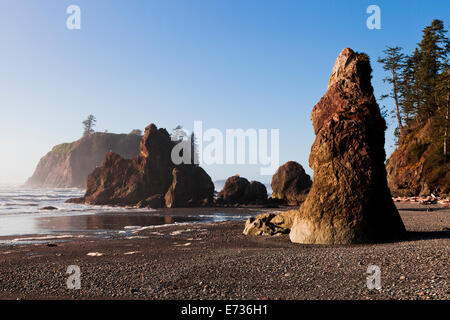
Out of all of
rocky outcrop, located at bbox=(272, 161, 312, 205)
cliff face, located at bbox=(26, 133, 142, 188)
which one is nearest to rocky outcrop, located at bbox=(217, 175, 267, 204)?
rocky outcrop, located at bbox=(272, 161, 312, 205)

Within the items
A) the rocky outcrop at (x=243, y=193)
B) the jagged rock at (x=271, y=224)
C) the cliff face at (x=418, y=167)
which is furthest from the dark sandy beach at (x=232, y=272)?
the rocky outcrop at (x=243, y=193)

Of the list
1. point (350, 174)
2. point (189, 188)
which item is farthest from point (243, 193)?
point (350, 174)

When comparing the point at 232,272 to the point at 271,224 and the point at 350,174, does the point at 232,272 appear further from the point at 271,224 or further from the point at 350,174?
the point at 271,224

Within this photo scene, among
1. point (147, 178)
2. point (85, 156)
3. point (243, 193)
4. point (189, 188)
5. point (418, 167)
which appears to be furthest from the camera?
point (85, 156)

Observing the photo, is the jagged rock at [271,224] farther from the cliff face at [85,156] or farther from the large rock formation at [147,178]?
the cliff face at [85,156]

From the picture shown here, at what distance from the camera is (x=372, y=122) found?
1476 centimetres

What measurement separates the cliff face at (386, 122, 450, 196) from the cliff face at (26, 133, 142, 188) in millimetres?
132224

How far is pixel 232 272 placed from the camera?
31.8ft

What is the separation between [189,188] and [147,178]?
29.5ft

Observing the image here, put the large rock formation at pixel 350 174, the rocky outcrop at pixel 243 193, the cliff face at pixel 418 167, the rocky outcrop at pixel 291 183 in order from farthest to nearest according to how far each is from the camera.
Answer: the rocky outcrop at pixel 291 183 → the rocky outcrop at pixel 243 193 → the cliff face at pixel 418 167 → the large rock formation at pixel 350 174

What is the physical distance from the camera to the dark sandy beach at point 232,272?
7781 millimetres

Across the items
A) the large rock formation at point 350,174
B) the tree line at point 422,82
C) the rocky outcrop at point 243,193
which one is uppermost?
the tree line at point 422,82

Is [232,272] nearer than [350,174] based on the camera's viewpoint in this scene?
Yes

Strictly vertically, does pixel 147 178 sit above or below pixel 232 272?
above
